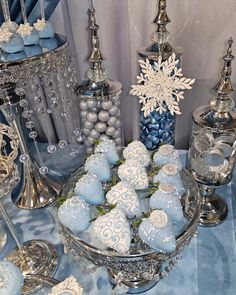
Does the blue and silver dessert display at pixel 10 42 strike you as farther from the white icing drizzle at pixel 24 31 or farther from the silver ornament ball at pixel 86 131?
the silver ornament ball at pixel 86 131

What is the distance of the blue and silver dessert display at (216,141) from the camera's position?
677 mm

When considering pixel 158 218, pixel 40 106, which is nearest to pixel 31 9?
pixel 40 106

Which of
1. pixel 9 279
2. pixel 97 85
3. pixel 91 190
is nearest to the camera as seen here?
pixel 9 279

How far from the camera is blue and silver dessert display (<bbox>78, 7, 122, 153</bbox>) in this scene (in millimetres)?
783

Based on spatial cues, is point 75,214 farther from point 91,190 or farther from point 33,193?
point 33,193

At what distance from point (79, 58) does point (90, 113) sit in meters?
0.33

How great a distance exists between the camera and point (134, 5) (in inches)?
36.7

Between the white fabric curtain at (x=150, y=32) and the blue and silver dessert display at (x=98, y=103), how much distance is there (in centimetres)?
24

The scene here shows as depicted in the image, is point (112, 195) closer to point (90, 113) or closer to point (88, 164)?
point (88, 164)

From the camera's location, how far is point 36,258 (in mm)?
741

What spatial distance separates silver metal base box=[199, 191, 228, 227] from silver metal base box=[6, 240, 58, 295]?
0.38 m

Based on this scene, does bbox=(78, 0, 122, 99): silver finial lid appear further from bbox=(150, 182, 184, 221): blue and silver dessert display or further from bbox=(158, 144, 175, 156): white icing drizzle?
bbox=(150, 182, 184, 221): blue and silver dessert display

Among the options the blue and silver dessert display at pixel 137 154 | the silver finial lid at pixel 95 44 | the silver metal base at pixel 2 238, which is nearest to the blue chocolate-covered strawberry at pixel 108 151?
the blue and silver dessert display at pixel 137 154

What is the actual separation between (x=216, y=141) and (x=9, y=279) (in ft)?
1.64
